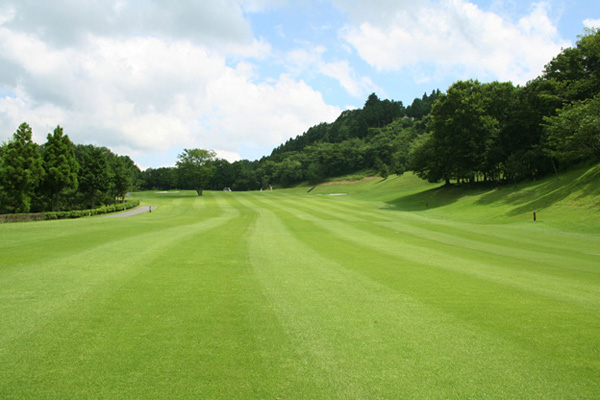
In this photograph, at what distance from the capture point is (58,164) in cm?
4031

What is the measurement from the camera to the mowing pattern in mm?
3635

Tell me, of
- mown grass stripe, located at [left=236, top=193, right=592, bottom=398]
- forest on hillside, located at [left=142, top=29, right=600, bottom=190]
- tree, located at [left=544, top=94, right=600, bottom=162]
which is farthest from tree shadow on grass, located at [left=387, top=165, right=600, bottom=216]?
mown grass stripe, located at [left=236, top=193, right=592, bottom=398]

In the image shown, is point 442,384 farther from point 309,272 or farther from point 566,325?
point 309,272

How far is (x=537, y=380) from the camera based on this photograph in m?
3.77

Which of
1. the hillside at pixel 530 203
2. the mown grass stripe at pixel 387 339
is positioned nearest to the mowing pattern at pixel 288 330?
the mown grass stripe at pixel 387 339

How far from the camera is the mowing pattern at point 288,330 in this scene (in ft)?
11.9

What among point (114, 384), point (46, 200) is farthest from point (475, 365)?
point (46, 200)

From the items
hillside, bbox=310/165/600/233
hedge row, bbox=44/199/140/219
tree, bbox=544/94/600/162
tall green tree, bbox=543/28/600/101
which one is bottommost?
hillside, bbox=310/165/600/233

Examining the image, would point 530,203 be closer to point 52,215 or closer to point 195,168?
point 52,215

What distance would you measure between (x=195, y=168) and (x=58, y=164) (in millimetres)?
42669

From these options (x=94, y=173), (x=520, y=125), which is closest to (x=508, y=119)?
(x=520, y=125)

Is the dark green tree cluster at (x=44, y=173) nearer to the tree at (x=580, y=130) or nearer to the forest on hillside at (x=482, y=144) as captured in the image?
the forest on hillside at (x=482, y=144)

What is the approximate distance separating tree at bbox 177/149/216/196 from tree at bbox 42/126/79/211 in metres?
40.4

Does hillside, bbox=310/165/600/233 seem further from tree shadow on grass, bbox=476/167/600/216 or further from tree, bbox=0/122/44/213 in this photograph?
tree, bbox=0/122/44/213
